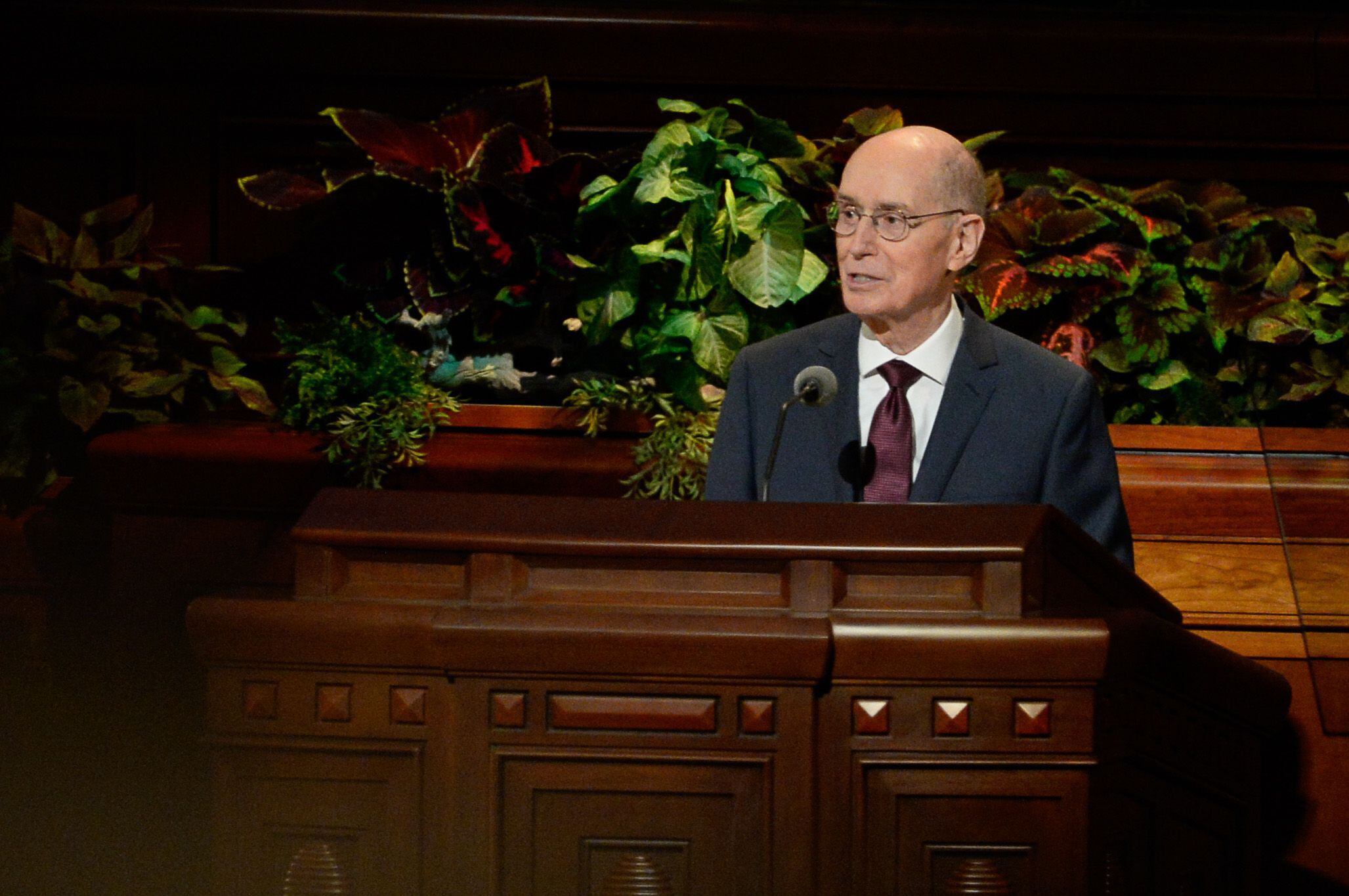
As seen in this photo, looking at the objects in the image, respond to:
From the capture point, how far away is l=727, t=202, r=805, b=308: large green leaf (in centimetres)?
296

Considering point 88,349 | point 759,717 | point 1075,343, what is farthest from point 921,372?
point 88,349

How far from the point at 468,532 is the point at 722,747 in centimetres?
32

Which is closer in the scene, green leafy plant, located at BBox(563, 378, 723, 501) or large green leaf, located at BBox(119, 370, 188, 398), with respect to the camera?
green leafy plant, located at BBox(563, 378, 723, 501)

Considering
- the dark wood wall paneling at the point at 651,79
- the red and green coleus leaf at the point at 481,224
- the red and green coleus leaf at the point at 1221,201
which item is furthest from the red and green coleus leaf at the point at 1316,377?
the red and green coleus leaf at the point at 481,224

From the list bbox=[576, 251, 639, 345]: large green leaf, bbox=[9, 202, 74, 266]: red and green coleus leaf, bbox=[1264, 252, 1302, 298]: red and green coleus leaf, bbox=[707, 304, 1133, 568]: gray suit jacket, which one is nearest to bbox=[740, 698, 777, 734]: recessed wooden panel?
bbox=[707, 304, 1133, 568]: gray suit jacket

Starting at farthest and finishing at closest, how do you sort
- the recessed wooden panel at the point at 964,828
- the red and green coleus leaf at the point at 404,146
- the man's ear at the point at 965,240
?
the red and green coleus leaf at the point at 404,146, the man's ear at the point at 965,240, the recessed wooden panel at the point at 964,828

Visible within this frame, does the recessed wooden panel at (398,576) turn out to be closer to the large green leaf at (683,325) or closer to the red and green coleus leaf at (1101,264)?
the large green leaf at (683,325)

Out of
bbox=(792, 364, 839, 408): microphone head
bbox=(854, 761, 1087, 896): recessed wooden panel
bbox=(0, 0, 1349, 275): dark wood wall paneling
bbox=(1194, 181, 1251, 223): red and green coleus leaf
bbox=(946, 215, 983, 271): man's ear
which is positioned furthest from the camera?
bbox=(0, 0, 1349, 275): dark wood wall paneling

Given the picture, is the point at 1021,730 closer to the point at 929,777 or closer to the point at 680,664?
the point at 929,777

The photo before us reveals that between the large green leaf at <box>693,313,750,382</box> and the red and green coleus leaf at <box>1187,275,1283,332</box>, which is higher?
the red and green coleus leaf at <box>1187,275,1283,332</box>

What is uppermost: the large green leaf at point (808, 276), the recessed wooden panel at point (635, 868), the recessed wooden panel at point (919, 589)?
the large green leaf at point (808, 276)

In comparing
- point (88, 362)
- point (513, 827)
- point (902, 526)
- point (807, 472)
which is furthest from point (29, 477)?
point (902, 526)

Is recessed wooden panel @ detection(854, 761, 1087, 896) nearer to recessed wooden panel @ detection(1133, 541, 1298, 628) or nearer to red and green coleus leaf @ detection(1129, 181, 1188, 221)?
recessed wooden panel @ detection(1133, 541, 1298, 628)

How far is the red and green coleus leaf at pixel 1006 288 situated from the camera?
306 cm
